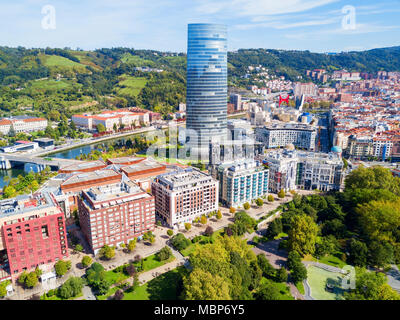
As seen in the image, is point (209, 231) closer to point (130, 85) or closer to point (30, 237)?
point (30, 237)

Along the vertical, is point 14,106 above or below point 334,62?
below

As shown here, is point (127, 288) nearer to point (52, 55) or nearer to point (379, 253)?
point (379, 253)

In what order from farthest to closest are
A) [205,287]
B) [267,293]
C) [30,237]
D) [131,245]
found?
1. [131,245]
2. [30,237]
3. [267,293]
4. [205,287]

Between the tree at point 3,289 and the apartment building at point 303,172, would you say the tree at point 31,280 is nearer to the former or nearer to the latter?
the tree at point 3,289

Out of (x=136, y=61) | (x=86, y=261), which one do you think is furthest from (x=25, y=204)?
(x=136, y=61)

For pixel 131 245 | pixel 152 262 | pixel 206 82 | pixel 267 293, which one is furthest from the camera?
pixel 206 82
